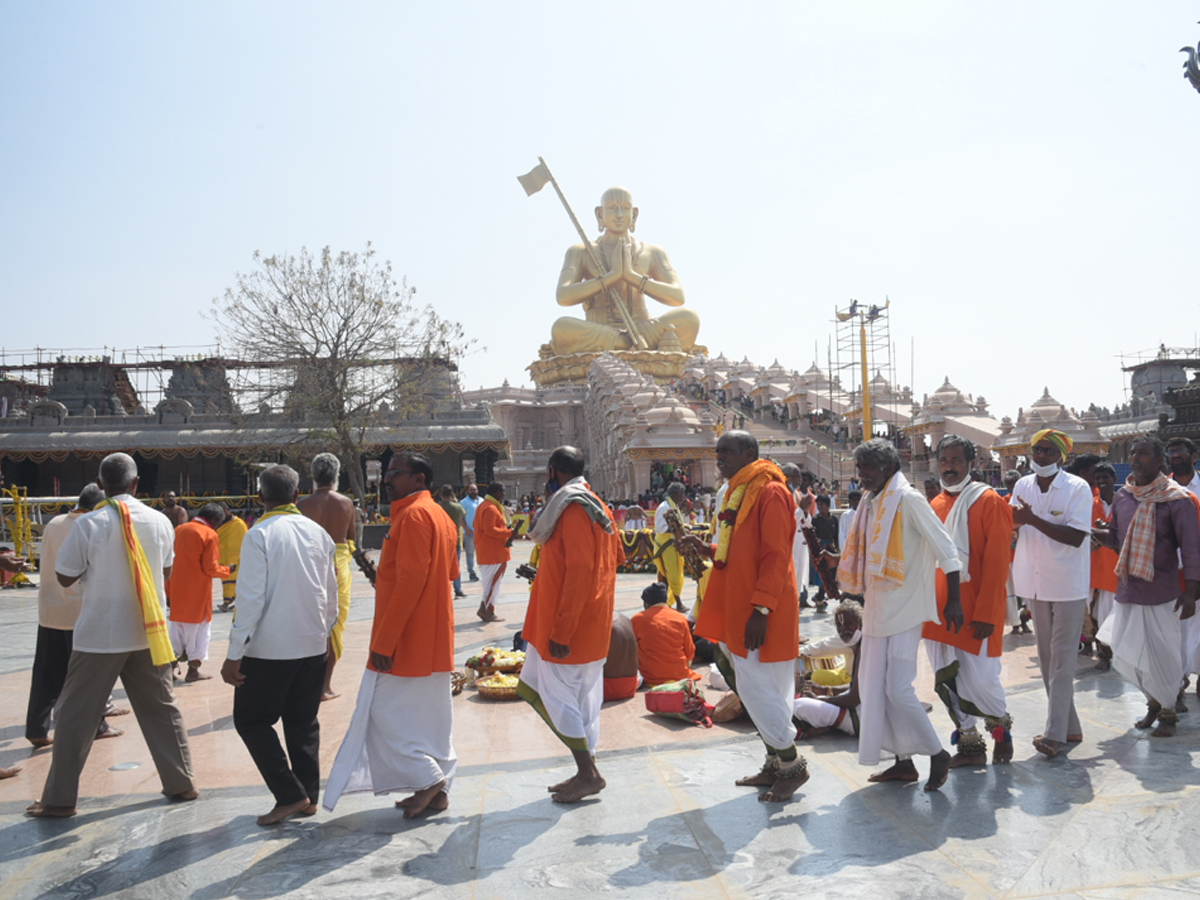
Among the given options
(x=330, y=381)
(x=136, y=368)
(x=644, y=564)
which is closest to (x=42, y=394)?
(x=136, y=368)

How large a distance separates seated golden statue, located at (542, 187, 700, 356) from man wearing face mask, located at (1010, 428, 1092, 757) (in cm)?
3232

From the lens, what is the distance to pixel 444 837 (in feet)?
12.2

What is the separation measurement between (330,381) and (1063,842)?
20.2m

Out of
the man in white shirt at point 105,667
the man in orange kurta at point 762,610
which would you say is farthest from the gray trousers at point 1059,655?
the man in white shirt at point 105,667

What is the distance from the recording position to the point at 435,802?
13.3 ft

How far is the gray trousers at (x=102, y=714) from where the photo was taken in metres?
4.06

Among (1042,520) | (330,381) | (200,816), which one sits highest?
(330,381)

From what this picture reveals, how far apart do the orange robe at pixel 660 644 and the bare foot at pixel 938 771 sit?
230 cm

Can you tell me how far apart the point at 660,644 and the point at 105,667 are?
3243 mm

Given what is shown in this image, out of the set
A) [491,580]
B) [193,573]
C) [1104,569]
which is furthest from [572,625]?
[491,580]

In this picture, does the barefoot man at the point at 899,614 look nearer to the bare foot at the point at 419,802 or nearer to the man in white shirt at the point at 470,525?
the bare foot at the point at 419,802

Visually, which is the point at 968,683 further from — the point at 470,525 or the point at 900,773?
the point at 470,525

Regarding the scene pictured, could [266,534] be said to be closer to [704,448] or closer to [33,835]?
[33,835]

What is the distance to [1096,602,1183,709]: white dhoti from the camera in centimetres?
491
